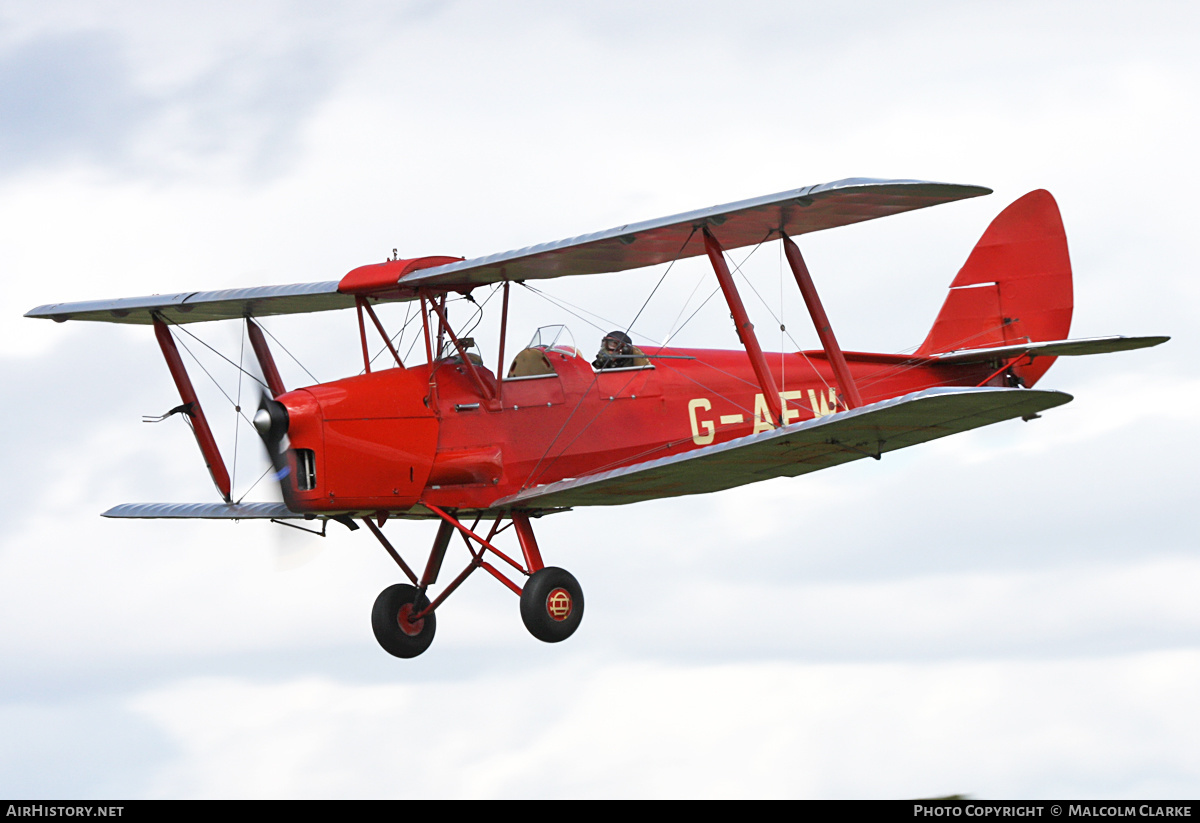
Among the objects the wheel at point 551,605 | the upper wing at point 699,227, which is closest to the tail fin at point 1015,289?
the upper wing at point 699,227

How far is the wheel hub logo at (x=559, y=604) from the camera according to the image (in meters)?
13.0

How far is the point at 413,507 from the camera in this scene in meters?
13.3

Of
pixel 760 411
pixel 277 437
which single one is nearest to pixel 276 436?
pixel 277 437

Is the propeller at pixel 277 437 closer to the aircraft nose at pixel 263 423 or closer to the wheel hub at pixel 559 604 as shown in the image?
the aircraft nose at pixel 263 423

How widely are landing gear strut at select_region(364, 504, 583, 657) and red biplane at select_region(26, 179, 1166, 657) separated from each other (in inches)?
0.6

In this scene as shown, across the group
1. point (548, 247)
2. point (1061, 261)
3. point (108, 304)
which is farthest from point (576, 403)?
point (1061, 261)

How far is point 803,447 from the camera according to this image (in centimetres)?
1233

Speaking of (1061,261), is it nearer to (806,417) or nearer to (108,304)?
(806,417)

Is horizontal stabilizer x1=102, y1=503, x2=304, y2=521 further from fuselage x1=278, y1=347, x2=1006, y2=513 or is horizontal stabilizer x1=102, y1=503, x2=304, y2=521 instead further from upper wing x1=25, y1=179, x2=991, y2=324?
upper wing x1=25, y1=179, x2=991, y2=324

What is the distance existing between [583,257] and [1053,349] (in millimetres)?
5123

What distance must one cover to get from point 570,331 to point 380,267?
190cm

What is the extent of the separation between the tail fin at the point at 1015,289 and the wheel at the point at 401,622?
6.30 m

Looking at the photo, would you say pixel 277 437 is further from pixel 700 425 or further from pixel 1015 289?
pixel 1015 289

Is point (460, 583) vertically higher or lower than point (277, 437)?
lower
